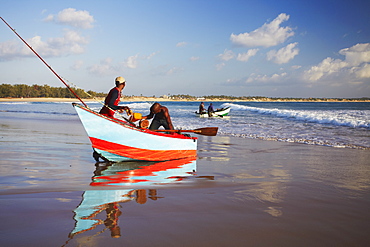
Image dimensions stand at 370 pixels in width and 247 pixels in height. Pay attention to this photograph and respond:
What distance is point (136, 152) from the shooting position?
24.6 ft

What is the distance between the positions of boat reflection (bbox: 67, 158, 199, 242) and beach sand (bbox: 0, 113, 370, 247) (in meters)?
0.03

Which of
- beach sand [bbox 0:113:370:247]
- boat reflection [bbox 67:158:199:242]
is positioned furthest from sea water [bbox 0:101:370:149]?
beach sand [bbox 0:113:370:247]

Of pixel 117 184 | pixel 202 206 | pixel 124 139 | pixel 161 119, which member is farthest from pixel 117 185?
pixel 161 119

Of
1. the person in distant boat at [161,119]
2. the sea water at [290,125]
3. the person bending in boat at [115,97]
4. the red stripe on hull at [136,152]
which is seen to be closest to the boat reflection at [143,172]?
the red stripe on hull at [136,152]

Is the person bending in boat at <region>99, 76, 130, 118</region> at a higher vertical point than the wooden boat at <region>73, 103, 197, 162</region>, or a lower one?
higher

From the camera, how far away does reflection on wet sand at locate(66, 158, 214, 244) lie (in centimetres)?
343

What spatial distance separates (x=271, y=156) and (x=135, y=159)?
393 cm

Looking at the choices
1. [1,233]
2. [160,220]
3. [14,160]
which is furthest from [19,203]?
[14,160]

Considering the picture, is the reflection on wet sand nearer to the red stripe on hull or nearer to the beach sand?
the beach sand

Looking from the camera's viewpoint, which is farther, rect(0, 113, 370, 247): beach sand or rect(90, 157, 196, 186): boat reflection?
rect(90, 157, 196, 186): boat reflection

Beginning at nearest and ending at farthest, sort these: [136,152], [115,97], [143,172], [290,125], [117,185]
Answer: [117,185], [143,172], [115,97], [136,152], [290,125]

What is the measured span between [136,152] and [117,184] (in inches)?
87.5

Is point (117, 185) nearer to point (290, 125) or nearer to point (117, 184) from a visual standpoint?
point (117, 184)

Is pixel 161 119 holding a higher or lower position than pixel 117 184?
higher
